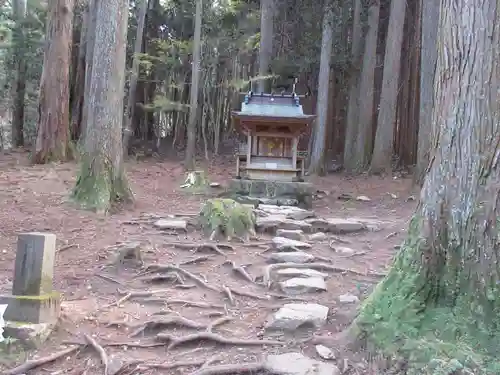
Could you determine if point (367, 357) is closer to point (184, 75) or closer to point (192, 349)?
point (192, 349)

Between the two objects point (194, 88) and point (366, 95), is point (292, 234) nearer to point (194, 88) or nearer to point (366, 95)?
point (366, 95)

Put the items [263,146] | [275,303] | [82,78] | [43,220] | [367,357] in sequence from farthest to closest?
[82,78], [263,146], [43,220], [275,303], [367,357]

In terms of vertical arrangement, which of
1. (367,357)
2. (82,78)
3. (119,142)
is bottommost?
(367,357)

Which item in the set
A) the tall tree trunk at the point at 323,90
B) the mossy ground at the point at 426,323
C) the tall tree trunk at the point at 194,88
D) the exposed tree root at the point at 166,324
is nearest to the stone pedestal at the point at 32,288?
the exposed tree root at the point at 166,324

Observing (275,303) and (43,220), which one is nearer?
(275,303)

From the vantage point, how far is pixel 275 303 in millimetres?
4570

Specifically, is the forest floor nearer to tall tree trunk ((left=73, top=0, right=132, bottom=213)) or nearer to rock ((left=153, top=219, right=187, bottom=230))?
rock ((left=153, top=219, right=187, bottom=230))

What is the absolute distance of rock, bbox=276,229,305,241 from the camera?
7.36m

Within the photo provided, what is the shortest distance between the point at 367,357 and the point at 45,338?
2339mm

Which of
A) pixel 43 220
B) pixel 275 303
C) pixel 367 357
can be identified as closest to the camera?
pixel 367 357

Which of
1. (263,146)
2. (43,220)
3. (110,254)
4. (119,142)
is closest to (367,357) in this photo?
(110,254)

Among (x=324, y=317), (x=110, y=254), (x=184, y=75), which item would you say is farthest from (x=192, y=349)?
(x=184, y=75)

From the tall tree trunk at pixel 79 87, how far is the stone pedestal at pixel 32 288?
50.0 ft

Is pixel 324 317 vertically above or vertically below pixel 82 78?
below
